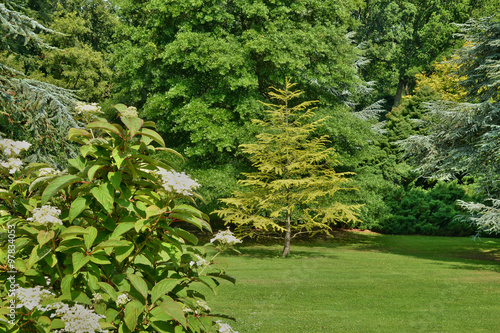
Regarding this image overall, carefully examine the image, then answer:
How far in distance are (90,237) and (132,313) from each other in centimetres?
40

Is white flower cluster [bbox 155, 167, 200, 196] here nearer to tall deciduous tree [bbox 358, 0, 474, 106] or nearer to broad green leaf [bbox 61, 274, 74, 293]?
broad green leaf [bbox 61, 274, 74, 293]

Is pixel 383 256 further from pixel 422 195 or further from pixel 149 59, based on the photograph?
pixel 149 59

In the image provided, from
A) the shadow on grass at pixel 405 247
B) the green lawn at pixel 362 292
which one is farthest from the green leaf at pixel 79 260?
the shadow on grass at pixel 405 247

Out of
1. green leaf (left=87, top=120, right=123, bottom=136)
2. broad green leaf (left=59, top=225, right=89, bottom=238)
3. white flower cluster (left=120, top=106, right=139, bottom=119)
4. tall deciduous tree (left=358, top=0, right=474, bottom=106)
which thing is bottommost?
broad green leaf (left=59, top=225, right=89, bottom=238)

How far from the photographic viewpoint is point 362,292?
8.28 meters

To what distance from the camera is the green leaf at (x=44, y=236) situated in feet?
5.89

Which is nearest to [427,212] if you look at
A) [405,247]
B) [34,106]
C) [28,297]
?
[405,247]

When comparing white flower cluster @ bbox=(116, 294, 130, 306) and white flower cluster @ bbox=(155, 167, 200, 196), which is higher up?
white flower cluster @ bbox=(155, 167, 200, 196)

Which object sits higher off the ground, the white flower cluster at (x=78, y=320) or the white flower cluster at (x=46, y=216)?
the white flower cluster at (x=46, y=216)

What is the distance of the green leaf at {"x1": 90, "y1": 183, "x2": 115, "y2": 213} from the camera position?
74.7 inches

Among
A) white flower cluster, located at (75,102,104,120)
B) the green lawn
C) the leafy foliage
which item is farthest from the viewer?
the leafy foliage

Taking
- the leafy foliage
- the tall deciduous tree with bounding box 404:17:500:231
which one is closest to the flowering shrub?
the tall deciduous tree with bounding box 404:17:500:231

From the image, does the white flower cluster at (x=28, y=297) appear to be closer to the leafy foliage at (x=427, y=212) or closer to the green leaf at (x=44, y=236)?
the green leaf at (x=44, y=236)

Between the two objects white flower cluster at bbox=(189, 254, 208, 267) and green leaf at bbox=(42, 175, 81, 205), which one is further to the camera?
white flower cluster at bbox=(189, 254, 208, 267)
